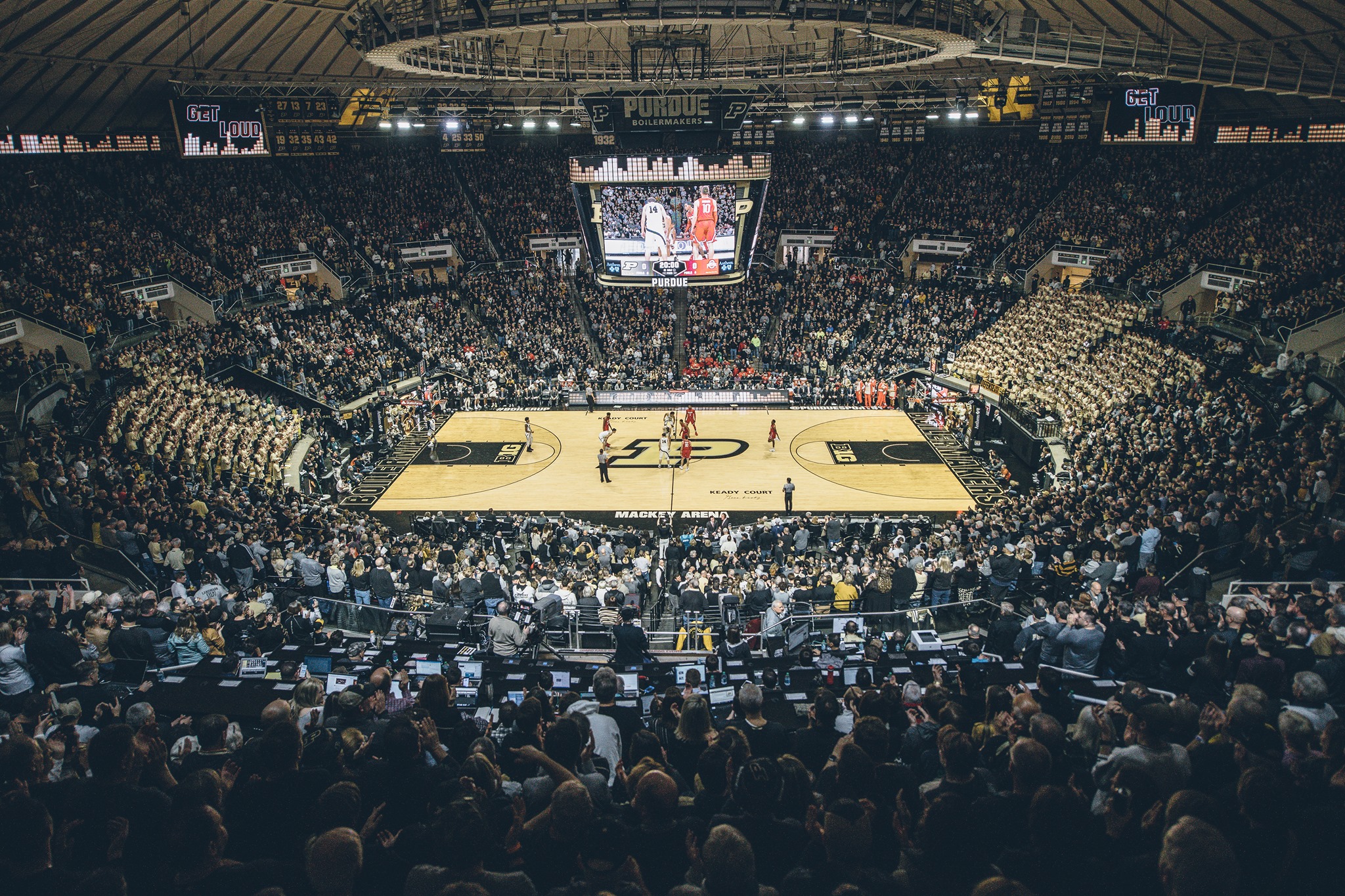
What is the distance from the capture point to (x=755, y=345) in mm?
43312

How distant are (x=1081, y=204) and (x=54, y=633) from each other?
154 feet

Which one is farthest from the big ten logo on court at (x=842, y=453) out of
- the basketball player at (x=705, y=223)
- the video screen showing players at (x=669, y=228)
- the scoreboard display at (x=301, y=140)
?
the scoreboard display at (x=301, y=140)

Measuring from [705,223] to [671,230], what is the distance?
1597 mm

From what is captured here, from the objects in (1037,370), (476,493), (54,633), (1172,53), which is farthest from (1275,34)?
(54,633)

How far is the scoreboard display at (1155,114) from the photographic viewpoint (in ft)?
108

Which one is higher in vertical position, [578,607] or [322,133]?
[322,133]

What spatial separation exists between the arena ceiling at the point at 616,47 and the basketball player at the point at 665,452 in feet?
43.9

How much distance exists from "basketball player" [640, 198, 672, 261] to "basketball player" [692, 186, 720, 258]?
46.8 inches

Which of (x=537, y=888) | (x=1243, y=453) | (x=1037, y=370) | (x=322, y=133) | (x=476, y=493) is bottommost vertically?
(x=476, y=493)

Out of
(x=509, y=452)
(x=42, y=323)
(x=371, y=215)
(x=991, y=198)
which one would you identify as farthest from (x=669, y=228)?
(x=42, y=323)

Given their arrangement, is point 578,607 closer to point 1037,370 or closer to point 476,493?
point 476,493

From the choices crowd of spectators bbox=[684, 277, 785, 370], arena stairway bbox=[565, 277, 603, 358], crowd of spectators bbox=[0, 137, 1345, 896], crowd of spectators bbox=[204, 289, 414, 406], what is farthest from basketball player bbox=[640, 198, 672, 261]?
crowd of spectators bbox=[0, 137, 1345, 896]

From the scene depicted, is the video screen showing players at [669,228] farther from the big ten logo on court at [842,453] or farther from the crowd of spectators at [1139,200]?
the crowd of spectators at [1139,200]

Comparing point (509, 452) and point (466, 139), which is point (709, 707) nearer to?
point (509, 452)
